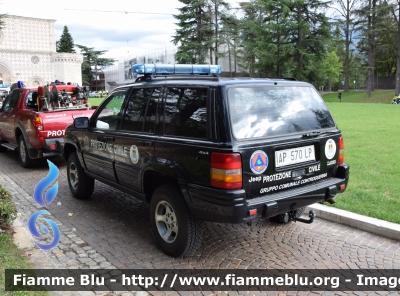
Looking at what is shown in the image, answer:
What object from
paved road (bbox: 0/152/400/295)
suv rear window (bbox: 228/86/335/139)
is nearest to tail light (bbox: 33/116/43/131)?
paved road (bbox: 0/152/400/295)

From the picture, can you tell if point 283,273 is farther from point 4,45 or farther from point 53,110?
point 4,45

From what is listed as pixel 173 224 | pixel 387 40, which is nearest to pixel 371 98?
pixel 387 40

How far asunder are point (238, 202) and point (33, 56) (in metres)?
87.9

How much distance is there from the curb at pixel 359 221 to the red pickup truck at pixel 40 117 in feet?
18.2

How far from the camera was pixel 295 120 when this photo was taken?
156 inches

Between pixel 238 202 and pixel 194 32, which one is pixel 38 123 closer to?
pixel 238 202

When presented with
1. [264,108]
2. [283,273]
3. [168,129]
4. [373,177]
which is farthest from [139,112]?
[373,177]

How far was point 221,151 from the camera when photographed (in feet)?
11.0

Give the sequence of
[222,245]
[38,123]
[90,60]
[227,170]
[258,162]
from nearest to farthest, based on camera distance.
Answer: [227,170], [258,162], [222,245], [38,123], [90,60]

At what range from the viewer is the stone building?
77625 millimetres

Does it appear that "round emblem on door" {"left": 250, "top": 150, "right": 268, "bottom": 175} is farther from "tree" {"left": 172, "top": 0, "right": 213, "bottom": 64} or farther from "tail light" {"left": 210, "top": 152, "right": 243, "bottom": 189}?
"tree" {"left": 172, "top": 0, "right": 213, "bottom": 64}

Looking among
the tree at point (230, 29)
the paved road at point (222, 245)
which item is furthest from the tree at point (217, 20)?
the paved road at point (222, 245)

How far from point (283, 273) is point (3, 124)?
910cm

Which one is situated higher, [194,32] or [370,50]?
[194,32]
